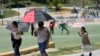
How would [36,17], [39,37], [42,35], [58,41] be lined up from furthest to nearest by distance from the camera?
1. [58,41]
2. [36,17]
3. [39,37]
4. [42,35]

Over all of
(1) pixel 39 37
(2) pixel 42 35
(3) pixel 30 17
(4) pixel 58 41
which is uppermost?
(3) pixel 30 17

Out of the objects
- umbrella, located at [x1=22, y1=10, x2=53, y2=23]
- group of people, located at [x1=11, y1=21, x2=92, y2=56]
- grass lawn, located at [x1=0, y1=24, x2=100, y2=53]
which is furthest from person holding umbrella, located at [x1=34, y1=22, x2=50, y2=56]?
grass lawn, located at [x1=0, y1=24, x2=100, y2=53]

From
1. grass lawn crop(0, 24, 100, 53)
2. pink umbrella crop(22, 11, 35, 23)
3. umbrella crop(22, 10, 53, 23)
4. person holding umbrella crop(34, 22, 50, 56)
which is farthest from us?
grass lawn crop(0, 24, 100, 53)

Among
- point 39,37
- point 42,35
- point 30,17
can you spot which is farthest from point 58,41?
point 42,35

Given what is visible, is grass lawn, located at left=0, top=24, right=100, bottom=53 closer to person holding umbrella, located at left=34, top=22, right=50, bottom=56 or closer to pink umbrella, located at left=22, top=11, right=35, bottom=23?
pink umbrella, located at left=22, top=11, right=35, bottom=23

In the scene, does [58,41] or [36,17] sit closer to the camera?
[36,17]

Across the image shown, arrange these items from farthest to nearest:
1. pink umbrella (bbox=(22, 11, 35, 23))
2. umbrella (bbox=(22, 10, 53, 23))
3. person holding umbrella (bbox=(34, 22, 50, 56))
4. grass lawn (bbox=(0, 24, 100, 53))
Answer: grass lawn (bbox=(0, 24, 100, 53)) < pink umbrella (bbox=(22, 11, 35, 23)) < umbrella (bbox=(22, 10, 53, 23)) < person holding umbrella (bbox=(34, 22, 50, 56))

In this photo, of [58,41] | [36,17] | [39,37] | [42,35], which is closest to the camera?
[42,35]

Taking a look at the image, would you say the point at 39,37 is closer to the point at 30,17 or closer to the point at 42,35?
the point at 42,35

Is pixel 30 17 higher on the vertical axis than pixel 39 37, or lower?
higher

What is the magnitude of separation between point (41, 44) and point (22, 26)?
2060 mm

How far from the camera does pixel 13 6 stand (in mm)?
101812

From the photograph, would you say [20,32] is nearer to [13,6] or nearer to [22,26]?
[22,26]

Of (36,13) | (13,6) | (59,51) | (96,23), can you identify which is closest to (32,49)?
(59,51)
